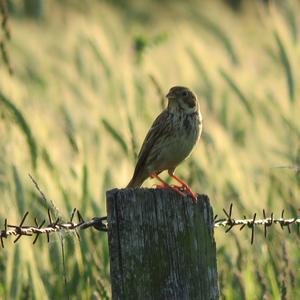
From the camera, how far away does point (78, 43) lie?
1140 cm

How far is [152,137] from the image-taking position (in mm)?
5648

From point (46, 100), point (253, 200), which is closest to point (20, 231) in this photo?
point (253, 200)

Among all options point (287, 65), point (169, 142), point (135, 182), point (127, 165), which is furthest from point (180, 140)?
point (287, 65)

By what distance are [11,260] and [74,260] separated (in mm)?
656

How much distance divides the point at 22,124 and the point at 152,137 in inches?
27.0

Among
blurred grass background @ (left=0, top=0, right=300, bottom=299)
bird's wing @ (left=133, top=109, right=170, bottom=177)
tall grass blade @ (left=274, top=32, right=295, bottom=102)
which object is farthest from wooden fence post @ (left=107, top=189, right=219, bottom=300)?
tall grass blade @ (left=274, top=32, right=295, bottom=102)

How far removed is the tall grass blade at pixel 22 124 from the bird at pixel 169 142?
600 millimetres

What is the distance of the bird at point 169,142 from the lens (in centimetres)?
550

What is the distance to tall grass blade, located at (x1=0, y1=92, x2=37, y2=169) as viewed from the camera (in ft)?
18.8

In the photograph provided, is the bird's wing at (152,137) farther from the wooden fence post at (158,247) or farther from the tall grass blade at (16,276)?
the wooden fence post at (158,247)

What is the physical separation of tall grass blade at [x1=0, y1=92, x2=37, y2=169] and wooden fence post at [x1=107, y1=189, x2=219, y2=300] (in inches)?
86.5

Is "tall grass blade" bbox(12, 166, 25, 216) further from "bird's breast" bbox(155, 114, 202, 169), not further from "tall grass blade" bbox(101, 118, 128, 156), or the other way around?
"tall grass blade" bbox(101, 118, 128, 156)

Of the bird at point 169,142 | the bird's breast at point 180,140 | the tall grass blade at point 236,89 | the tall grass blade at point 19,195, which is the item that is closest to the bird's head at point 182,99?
the bird at point 169,142

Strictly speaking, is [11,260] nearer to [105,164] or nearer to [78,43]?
[105,164]
